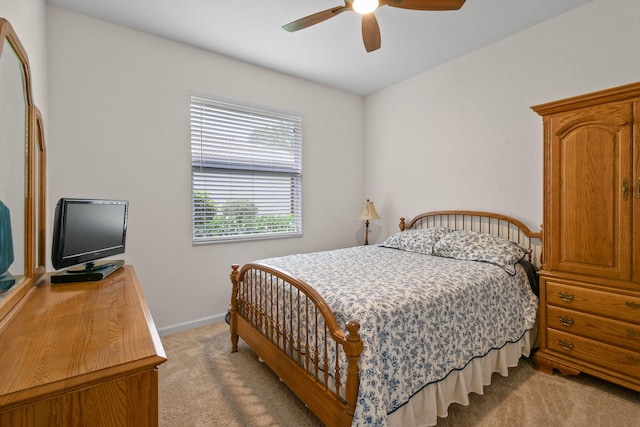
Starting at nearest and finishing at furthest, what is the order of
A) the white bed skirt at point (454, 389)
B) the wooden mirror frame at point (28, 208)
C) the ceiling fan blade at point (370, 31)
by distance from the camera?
1. the wooden mirror frame at point (28, 208)
2. the white bed skirt at point (454, 389)
3. the ceiling fan blade at point (370, 31)

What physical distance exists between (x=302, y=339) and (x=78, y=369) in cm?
122

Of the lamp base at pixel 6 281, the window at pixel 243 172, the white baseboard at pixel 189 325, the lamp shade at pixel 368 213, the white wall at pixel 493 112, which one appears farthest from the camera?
the lamp shade at pixel 368 213

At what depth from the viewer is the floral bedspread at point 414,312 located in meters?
1.42

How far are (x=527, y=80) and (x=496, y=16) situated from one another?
2.12 ft

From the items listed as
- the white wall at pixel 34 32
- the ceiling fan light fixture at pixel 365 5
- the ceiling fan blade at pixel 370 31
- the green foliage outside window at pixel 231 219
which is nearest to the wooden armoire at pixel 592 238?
the ceiling fan blade at pixel 370 31

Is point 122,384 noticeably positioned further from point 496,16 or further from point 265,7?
point 496,16

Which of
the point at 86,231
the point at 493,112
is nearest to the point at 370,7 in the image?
the point at 493,112

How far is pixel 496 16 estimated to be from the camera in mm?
2543

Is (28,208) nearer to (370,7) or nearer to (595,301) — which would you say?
(370,7)

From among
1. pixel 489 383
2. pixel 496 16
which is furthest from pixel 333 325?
pixel 496 16

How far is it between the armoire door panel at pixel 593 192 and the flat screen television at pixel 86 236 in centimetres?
293

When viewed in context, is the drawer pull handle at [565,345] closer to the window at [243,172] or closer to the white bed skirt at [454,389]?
the white bed skirt at [454,389]

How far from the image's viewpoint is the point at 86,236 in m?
1.73

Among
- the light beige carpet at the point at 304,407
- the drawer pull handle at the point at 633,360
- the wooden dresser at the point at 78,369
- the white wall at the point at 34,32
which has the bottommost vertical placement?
the light beige carpet at the point at 304,407
